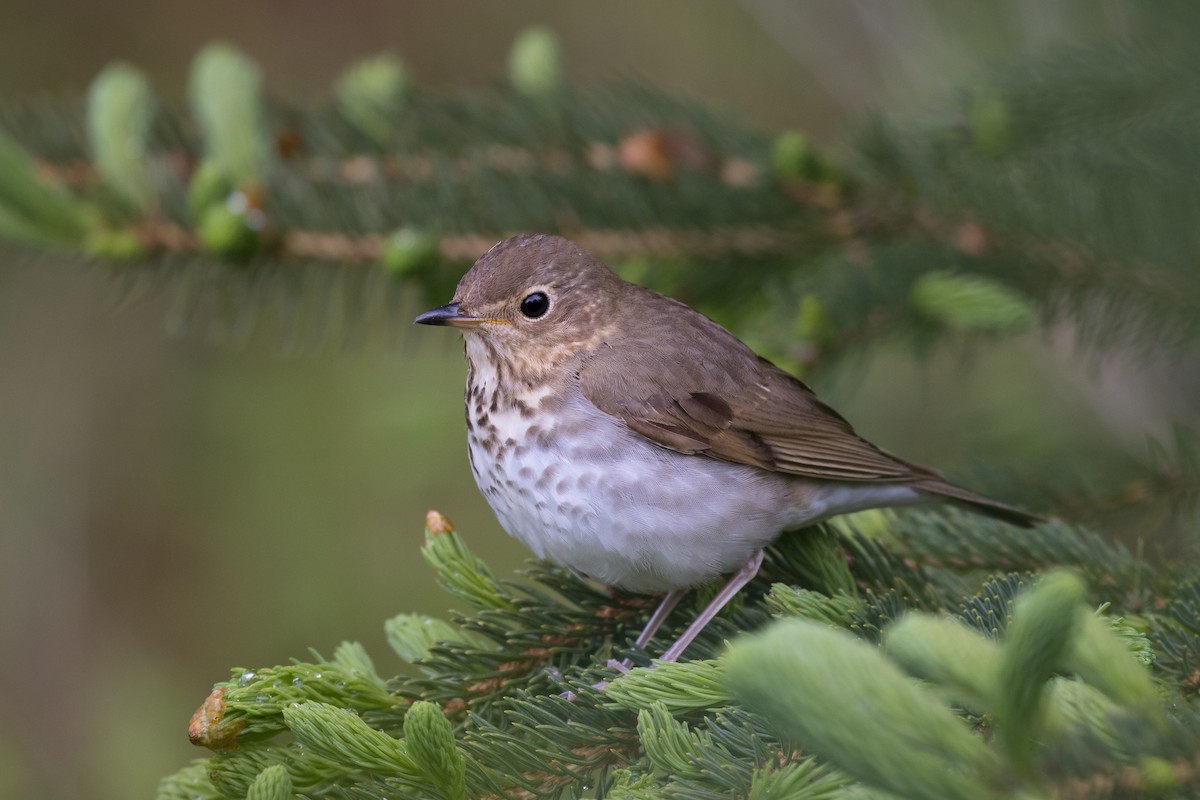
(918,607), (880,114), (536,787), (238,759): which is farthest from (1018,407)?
(238,759)

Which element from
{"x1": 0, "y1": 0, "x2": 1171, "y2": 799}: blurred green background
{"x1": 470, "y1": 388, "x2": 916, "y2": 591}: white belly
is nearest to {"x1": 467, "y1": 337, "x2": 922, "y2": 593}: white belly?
{"x1": 470, "y1": 388, "x2": 916, "y2": 591}: white belly

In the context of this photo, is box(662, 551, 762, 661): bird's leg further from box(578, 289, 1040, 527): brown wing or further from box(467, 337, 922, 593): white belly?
box(578, 289, 1040, 527): brown wing

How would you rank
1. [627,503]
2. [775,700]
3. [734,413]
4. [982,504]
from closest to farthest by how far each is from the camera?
1. [775,700]
2. [627,503]
3. [982,504]
4. [734,413]

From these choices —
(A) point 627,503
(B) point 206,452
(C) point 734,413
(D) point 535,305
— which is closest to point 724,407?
(C) point 734,413

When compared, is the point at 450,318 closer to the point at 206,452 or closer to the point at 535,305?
the point at 535,305

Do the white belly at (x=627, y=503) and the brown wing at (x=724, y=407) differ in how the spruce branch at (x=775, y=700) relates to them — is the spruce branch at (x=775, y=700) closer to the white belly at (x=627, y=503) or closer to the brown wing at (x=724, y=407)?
the white belly at (x=627, y=503)

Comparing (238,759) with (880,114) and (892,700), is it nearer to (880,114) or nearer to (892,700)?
(892,700)
